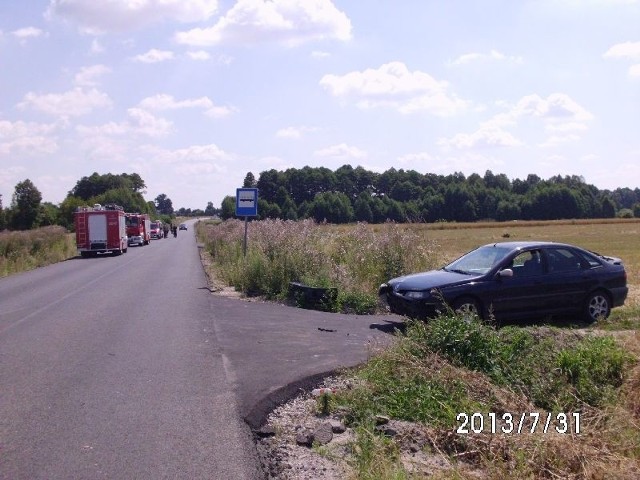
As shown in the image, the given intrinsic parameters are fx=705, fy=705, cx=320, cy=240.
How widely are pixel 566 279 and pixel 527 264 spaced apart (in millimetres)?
772

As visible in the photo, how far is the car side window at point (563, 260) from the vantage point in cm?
1280

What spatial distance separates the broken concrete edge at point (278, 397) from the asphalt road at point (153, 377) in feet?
0.08

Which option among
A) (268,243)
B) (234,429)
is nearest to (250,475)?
(234,429)

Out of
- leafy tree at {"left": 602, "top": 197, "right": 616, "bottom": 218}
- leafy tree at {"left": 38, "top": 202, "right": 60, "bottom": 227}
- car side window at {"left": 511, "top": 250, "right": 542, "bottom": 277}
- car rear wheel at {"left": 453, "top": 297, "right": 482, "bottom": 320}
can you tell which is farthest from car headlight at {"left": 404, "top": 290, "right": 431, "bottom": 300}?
leafy tree at {"left": 602, "top": 197, "right": 616, "bottom": 218}

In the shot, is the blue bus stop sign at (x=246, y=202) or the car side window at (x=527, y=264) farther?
the blue bus stop sign at (x=246, y=202)

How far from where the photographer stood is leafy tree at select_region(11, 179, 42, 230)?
7775 centimetres

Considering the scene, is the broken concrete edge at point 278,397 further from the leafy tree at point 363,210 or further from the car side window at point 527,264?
the leafy tree at point 363,210

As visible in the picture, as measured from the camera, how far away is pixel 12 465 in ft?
18.0

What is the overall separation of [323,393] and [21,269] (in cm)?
2765

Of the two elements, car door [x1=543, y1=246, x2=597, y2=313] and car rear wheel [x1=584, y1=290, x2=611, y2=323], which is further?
car rear wheel [x1=584, y1=290, x2=611, y2=323]

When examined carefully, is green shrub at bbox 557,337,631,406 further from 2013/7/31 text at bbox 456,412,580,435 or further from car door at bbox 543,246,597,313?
car door at bbox 543,246,597,313

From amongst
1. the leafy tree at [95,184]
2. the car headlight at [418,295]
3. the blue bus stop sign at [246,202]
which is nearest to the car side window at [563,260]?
the car headlight at [418,295]

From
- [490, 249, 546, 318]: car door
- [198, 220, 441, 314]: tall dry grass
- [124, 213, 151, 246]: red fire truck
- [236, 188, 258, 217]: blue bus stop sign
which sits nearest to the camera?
[490, 249, 546, 318]: car door

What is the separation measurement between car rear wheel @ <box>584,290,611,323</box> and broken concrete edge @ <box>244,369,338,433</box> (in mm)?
6264
